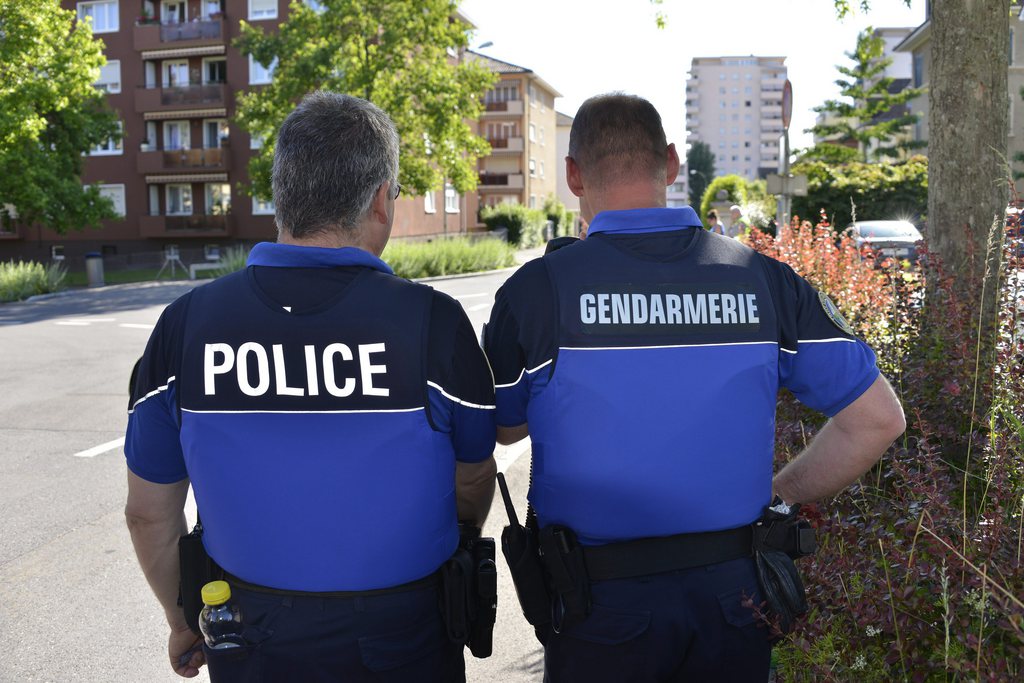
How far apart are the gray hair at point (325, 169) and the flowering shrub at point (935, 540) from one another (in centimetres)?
159

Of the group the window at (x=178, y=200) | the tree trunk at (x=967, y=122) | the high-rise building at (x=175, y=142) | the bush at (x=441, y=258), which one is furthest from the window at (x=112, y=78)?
the tree trunk at (x=967, y=122)

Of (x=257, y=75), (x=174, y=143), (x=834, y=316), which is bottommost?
(x=834, y=316)

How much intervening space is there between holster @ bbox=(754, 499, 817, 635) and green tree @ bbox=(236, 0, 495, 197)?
2896cm

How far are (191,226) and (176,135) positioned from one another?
4.93m

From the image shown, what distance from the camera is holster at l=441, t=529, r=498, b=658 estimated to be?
2191 mm

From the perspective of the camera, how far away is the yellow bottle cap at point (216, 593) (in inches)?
82.1

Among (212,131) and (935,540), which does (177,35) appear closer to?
(212,131)

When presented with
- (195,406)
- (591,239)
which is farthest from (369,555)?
(591,239)

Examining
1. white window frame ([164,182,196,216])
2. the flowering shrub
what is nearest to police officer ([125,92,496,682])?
the flowering shrub

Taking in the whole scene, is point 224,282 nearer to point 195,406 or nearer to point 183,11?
point 195,406

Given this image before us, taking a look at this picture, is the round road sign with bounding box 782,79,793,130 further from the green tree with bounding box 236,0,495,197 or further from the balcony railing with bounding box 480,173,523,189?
the balcony railing with bounding box 480,173,523,189

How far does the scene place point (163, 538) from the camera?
7.80 ft

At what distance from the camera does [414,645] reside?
2.13 m

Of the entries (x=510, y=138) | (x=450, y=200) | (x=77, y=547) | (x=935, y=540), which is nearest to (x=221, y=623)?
(x=935, y=540)
